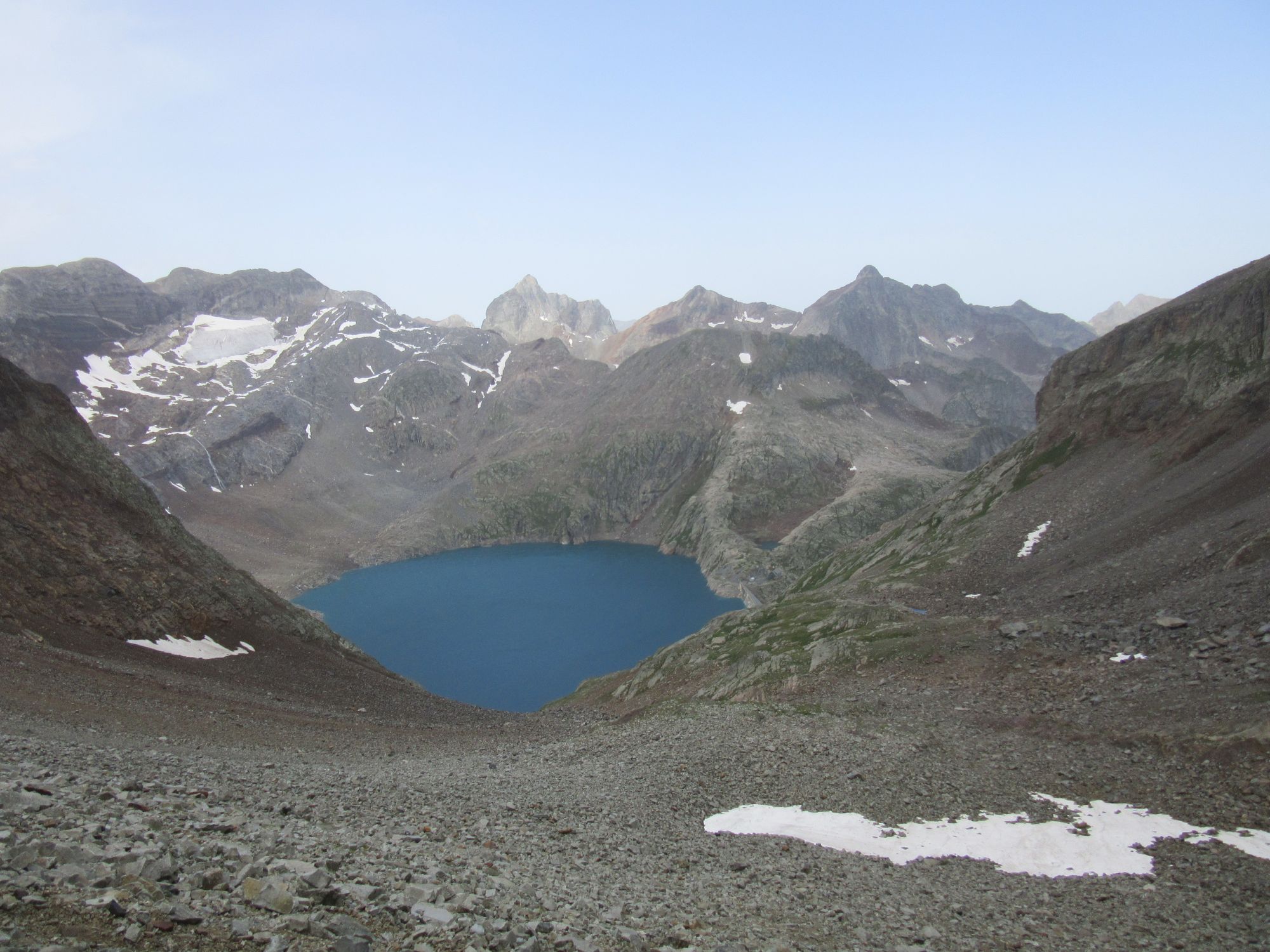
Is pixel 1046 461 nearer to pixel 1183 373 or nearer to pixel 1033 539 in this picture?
pixel 1183 373

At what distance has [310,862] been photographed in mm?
13703

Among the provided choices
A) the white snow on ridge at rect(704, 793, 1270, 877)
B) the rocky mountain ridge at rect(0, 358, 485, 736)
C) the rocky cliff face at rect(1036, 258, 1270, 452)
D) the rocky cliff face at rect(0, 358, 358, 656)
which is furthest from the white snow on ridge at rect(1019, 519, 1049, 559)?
the rocky cliff face at rect(0, 358, 358, 656)

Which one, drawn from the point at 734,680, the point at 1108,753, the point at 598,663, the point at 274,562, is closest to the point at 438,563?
the point at 274,562

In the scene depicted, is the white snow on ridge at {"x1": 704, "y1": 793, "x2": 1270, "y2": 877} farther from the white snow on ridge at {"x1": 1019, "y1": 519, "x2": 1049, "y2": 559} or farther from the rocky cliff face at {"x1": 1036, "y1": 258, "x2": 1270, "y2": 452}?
the rocky cliff face at {"x1": 1036, "y1": 258, "x2": 1270, "y2": 452}

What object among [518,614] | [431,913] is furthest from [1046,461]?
[518,614]

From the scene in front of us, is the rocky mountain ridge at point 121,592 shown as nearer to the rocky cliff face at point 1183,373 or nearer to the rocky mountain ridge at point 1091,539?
the rocky mountain ridge at point 1091,539

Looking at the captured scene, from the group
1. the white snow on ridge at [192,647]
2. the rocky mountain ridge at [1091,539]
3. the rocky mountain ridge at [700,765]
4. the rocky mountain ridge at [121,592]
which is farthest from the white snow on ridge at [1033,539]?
the white snow on ridge at [192,647]

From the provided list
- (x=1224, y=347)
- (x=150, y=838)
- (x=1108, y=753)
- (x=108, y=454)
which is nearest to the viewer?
(x=150, y=838)

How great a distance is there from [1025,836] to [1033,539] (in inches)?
1958

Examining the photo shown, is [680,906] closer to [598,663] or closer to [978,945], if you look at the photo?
[978,945]

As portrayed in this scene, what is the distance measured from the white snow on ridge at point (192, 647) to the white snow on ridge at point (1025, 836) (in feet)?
123

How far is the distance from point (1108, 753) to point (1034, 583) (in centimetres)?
3120

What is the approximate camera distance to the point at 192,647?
1885 inches

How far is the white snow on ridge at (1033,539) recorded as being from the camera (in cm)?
6384
